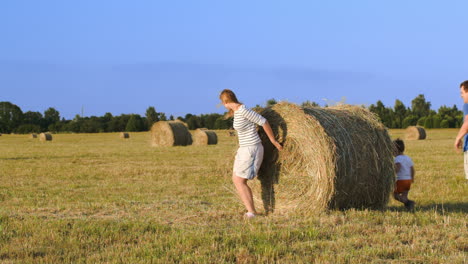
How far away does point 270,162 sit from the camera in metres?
8.30

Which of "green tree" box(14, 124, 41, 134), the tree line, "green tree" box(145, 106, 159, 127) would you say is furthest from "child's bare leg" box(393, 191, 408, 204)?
"green tree" box(14, 124, 41, 134)

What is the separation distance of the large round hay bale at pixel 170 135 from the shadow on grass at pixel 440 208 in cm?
2095

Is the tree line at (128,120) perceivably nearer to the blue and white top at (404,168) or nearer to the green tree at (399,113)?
the green tree at (399,113)

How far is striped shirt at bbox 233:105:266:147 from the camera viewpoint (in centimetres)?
767

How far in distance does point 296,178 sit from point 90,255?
3324mm

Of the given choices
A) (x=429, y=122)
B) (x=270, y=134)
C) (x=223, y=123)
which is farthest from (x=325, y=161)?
(x=429, y=122)

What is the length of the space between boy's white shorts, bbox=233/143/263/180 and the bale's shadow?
44 cm

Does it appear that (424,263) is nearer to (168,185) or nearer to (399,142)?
(399,142)

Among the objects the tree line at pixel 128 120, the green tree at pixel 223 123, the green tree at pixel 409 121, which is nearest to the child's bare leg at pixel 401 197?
the green tree at pixel 223 123

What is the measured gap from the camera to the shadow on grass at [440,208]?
816 centimetres

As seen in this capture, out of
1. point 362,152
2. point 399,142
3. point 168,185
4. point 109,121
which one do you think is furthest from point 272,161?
point 109,121

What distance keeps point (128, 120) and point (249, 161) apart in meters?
66.9

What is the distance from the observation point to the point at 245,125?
25.5 feet

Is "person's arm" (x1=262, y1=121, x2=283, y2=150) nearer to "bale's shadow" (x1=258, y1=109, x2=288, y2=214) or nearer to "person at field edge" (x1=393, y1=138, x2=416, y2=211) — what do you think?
"bale's shadow" (x1=258, y1=109, x2=288, y2=214)
